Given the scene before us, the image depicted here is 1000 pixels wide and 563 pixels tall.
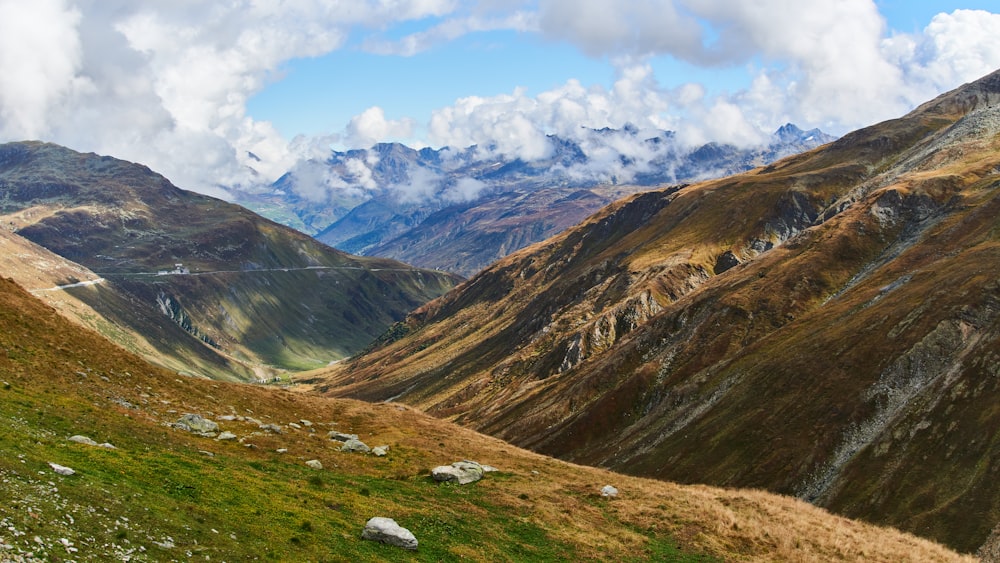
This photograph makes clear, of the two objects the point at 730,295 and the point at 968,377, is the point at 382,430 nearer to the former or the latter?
the point at 968,377

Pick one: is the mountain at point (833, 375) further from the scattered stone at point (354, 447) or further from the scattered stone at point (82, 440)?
the scattered stone at point (82, 440)

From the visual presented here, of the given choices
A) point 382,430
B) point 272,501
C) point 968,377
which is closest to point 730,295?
point 968,377

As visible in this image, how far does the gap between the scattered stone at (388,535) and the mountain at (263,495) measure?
0.44m

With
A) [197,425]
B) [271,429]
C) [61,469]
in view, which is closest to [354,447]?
[271,429]

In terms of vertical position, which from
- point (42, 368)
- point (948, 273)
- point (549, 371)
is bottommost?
point (549, 371)

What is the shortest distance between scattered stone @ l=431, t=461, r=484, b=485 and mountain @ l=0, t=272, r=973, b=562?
0.88 m

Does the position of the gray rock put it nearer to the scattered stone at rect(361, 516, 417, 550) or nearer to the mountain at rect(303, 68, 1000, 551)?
the scattered stone at rect(361, 516, 417, 550)

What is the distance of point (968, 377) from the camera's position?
79875mm

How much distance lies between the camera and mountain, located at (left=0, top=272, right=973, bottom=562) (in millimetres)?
26062

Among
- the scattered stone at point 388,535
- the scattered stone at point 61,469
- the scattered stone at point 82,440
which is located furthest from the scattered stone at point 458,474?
Result: the scattered stone at point 61,469

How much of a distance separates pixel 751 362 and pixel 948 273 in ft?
108

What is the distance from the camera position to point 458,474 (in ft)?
161

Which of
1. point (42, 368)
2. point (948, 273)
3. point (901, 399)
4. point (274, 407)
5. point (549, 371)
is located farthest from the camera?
point (549, 371)

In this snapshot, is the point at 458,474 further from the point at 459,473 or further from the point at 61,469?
the point at 61,469
